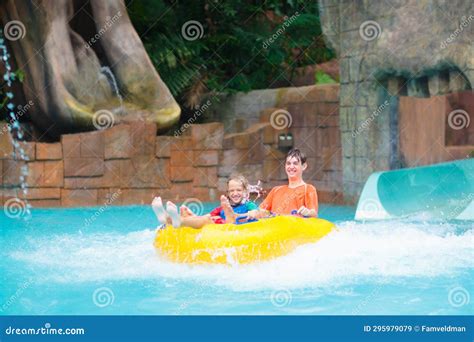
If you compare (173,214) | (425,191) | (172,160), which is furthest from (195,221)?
(172,160)

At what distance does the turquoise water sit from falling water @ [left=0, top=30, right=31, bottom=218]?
2.42 meters

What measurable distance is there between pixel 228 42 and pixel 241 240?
26.1ft

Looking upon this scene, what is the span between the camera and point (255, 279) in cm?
491

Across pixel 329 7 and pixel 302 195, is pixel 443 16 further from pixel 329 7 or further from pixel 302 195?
pixel 302 195

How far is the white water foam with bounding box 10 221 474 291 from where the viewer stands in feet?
16.3

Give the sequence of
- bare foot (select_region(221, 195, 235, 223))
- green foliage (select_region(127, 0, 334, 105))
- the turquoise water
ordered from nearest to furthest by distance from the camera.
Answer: the turquoise water, bare foot (select_region(221, 195, 235, 223)), green foliage (select_region(127, 0, 334, 105))

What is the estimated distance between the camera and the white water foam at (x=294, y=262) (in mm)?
4965

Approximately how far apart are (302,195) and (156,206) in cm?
98

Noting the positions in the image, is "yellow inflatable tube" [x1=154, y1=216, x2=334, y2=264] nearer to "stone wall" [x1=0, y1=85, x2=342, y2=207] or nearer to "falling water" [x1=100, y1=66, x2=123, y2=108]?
"stone wall" [x1=0, y1=85, x2=342, y2=207]

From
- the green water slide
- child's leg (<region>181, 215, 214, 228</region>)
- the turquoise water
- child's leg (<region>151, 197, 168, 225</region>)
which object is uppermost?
the green water slide

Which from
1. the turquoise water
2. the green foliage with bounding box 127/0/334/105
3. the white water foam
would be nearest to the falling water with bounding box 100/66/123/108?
the green foliage with bounding box 127/0/334/105

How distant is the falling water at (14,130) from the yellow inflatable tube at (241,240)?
3656 mm

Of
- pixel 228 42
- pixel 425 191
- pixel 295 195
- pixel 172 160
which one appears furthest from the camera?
pixel 228 42

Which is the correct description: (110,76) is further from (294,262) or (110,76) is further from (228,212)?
(294,262)
